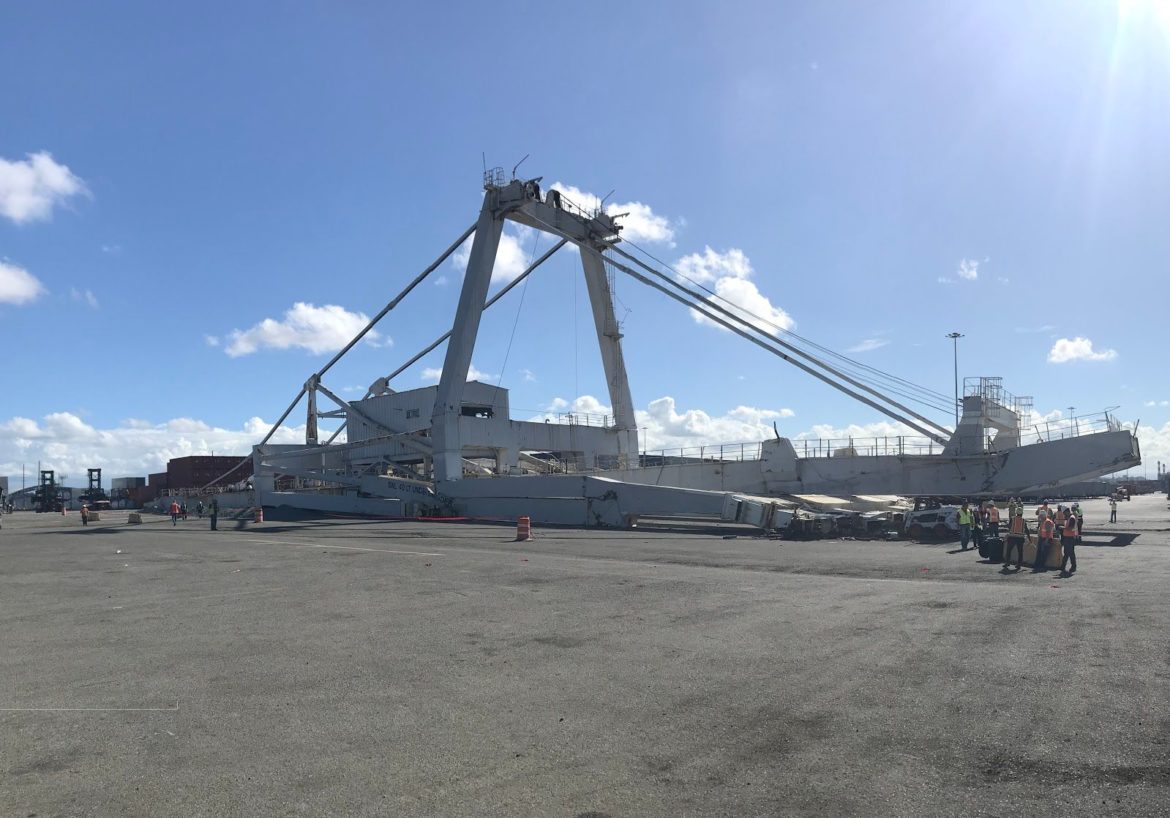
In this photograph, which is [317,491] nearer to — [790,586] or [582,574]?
[582,574]

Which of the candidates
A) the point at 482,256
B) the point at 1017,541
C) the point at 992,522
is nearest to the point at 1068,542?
the point at 1017,541

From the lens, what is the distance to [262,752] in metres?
5.33

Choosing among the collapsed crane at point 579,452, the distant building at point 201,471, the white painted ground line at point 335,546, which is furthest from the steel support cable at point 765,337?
the distant building at point 201,471

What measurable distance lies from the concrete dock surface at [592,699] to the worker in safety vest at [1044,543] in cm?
155

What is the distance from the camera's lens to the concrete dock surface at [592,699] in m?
4.60

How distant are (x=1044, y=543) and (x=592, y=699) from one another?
12980 millimetres

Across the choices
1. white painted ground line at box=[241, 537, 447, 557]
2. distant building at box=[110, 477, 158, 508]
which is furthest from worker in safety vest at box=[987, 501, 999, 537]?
distant building at box=[110, 477, 158, 508]

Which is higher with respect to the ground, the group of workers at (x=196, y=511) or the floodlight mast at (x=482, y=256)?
the floodlight mast at (x=482, y=256)

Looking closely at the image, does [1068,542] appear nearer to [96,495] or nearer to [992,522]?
[992,522]

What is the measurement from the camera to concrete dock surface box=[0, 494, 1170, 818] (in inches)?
181

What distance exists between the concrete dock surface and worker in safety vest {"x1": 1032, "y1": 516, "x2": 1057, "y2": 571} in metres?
1.55

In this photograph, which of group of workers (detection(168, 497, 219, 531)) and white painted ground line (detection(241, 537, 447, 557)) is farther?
group of workers (detection(168, 497, 219, 531))

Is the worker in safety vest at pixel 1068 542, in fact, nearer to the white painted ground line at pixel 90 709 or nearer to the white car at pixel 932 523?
the white car at pixel 932 523

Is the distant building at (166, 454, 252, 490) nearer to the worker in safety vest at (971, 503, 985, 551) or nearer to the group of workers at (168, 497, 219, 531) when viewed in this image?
the group of workers at (168, 497, 219, 531)
